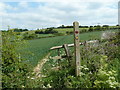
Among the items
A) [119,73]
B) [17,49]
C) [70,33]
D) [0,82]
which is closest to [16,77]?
[0,82]

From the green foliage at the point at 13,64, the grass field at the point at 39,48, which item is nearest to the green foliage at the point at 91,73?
the green foliage at the point at 13,64

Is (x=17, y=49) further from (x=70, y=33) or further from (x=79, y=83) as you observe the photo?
(x=70, y=33)

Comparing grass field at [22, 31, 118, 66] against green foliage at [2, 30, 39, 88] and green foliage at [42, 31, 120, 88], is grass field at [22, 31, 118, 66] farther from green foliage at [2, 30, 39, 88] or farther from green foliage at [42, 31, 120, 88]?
green foliage at [42, 31, 120, 88]

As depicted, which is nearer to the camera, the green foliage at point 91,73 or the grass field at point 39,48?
the green foliage at point 91,73

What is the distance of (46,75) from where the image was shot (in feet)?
18.2

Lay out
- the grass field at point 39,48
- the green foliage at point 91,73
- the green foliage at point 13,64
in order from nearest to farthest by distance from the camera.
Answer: the green foliage at point 91,73 → the green foliage at point 13,64 → the grass field at point 39,48

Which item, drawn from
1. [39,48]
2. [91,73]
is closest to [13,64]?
[91,73]

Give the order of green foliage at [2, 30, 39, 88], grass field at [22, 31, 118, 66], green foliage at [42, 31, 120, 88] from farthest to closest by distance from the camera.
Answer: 1. grass field at [22, 31, 118, 66]
2. green foliage at [2, 30, 39, 88]
3. green foliage at [42, 31, 120, 88]

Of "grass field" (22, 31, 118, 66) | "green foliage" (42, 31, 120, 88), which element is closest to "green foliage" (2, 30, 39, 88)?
"grass field" (22, 31, 118, 66)

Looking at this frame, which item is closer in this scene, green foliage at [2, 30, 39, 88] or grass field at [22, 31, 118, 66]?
green foliage at [2, 30, 39, 88]

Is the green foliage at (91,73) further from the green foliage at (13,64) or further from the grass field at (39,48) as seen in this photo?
the grass field at (39,48)

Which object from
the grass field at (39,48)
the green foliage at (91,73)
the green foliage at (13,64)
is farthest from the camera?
the grass field at (39,48)

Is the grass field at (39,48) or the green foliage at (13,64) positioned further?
the grass field at (39,48)

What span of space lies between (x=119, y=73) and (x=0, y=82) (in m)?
2.81
